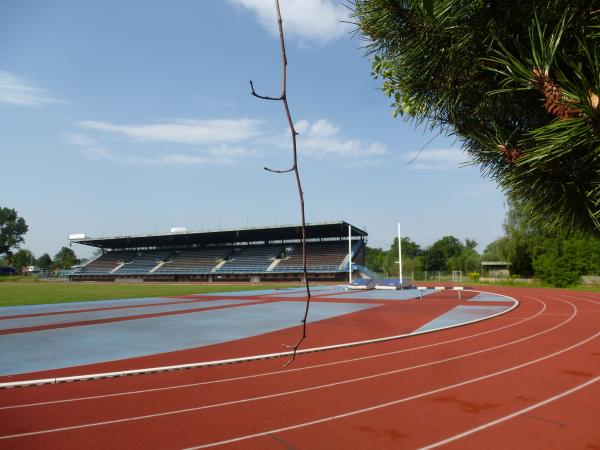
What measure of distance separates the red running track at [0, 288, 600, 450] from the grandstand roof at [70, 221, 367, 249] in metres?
43.0

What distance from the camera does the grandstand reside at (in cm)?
5491

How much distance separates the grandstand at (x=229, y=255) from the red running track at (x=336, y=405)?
Result: 39859 mm

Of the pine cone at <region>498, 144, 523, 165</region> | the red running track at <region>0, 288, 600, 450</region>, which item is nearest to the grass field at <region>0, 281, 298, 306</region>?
the red running track at <region>0, 288, 600, 450</region>

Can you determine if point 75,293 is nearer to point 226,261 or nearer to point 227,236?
point 226,261

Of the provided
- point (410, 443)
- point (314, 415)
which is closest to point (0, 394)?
point (314, 415)

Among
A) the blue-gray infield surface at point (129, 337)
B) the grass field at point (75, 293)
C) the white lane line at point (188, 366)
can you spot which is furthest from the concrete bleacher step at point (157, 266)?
the white lane line at point (188, 366)

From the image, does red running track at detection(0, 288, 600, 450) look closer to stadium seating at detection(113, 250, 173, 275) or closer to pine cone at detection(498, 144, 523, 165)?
pine cone at detection(498, 144, 523, 165)

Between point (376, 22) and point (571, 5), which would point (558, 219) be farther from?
point (376, 22)

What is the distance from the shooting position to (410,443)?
510 cm

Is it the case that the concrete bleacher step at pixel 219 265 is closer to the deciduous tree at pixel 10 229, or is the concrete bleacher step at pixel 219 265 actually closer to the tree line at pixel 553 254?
the tree line at pixel 553 254

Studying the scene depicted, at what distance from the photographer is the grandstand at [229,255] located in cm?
5491

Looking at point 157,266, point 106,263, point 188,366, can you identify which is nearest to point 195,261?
point 157,266

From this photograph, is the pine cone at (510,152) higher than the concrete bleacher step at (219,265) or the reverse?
higher

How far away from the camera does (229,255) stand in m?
62.9
